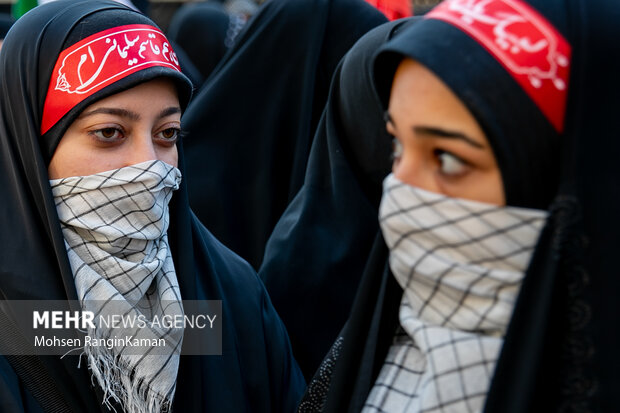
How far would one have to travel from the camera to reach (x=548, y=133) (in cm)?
122

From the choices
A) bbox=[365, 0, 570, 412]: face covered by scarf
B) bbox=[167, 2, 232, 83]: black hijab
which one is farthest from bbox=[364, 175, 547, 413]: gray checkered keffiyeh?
bbox=[167, 2, 232, 83]: black hijab

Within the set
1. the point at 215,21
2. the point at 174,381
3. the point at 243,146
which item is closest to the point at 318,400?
the point at 174,381

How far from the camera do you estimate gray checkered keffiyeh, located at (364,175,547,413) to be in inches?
49.9

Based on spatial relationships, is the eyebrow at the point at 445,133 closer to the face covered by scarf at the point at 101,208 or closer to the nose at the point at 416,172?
the nose at the point at 416,172

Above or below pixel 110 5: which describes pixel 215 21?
above

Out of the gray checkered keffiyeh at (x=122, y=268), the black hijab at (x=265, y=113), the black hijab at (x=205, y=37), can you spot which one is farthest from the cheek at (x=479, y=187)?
the black hijab at (x=205, y=37)

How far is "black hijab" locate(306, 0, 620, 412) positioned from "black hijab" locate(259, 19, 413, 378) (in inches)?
38.4

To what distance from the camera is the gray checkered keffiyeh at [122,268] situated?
182cm

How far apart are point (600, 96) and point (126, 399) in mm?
1317

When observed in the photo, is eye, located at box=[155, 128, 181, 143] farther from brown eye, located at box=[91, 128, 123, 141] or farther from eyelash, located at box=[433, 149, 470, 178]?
eyelash, located at box=[433, 149, 470, 178]

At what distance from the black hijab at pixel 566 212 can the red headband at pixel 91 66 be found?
893mm

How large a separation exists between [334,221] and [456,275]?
104 centimetres

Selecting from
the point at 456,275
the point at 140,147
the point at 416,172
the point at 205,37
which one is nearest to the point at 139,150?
the point at 140,147

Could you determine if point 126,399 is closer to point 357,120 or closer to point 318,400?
point 318,400
